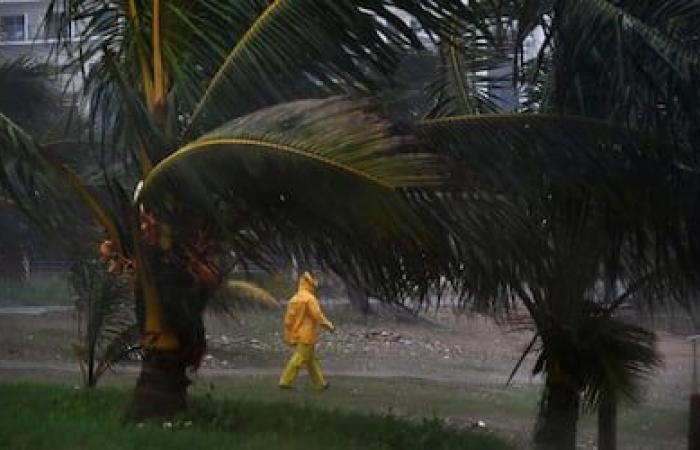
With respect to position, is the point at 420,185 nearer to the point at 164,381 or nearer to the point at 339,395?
the point at 164,381

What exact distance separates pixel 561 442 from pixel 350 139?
4140 millimetres

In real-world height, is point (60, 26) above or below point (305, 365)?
above

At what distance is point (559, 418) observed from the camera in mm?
9656

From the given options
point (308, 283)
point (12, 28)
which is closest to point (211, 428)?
point (308, 283)

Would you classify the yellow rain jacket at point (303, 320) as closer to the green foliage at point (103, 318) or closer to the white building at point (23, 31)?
the green foliage at point (103, 318)

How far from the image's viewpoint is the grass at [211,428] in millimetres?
8312

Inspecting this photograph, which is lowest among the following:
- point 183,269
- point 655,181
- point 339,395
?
point 339,395

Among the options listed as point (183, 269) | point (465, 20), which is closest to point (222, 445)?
point (183, 269)

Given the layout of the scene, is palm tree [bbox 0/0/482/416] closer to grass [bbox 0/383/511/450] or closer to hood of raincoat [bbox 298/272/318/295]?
grass [bbox 0/383/511/450]

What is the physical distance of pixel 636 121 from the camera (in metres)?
7.55

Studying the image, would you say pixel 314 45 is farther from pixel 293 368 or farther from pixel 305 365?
Result: pixel 305 365

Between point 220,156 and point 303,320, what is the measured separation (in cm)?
731

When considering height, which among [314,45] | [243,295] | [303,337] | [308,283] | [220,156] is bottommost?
[303,337]

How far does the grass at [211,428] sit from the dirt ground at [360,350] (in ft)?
10.2
